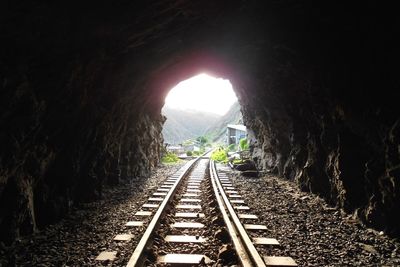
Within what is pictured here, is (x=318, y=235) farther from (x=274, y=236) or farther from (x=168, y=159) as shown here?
(x=168, y=159)

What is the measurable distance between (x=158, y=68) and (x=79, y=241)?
7183mm

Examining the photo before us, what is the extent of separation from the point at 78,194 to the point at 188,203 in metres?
2.95

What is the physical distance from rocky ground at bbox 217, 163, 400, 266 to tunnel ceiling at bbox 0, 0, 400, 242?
449mm

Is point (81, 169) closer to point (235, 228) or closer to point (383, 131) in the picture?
→ point (235, 228)

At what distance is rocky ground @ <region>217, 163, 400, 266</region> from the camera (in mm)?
4613

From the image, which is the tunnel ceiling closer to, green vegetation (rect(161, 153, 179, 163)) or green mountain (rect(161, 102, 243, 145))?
green vegetation (rect(161, 153, 179, 163))

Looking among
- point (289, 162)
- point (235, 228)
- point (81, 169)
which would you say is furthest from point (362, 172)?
point (81, 169)

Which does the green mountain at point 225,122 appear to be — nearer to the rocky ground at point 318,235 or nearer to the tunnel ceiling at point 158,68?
the tunnel ceiling at point 158,68

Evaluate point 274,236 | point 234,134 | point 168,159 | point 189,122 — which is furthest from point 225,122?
point 274,236

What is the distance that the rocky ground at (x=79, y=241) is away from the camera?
176 inches

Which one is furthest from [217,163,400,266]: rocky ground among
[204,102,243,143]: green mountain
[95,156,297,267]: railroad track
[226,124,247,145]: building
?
[204,102,243,143]: green mountain

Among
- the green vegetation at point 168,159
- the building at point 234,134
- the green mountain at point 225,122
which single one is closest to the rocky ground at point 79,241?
the green vegetation at point 168,159

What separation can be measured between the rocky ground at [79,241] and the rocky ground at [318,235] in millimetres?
2596

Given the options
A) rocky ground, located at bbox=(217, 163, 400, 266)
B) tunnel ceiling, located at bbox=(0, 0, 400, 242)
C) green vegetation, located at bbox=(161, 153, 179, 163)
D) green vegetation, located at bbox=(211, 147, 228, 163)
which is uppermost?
tunnel ceiling, located at bbox=(0, 0, 400, 242)
